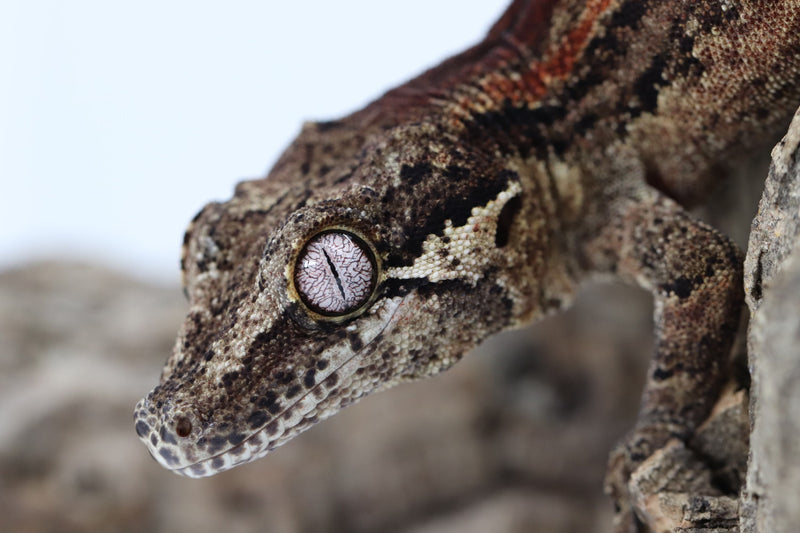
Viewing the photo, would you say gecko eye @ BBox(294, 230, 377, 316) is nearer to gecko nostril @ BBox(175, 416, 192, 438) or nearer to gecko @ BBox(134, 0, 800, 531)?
gecko @ BBox(134, 0, 800, 531)

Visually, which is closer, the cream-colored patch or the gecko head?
the gecko head

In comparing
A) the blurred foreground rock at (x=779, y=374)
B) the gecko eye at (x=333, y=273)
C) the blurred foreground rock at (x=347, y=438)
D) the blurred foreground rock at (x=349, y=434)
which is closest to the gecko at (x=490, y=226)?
the gecko eye at (x=333, y=273)

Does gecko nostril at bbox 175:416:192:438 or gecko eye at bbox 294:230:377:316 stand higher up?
gecko eye at bbox 294:230:377:316

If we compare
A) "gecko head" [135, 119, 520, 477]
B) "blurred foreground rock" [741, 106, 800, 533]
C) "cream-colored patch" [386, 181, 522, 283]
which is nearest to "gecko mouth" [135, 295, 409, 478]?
"gecko head" [135, 119, 520, 477]

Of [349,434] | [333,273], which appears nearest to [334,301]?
[333,273]

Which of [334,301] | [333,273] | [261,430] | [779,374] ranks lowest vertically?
[779,374]

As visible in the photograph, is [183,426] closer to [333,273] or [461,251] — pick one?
[333,273]

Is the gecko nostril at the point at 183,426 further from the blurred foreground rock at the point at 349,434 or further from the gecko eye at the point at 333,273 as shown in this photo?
the blurred foreground rock at the point at 349,434
